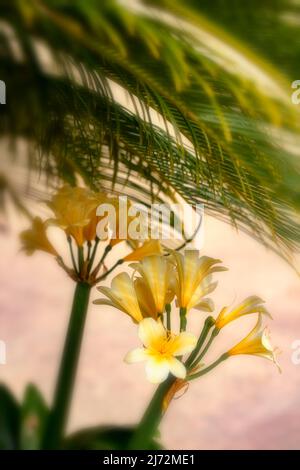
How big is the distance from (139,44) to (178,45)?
0.15 meters

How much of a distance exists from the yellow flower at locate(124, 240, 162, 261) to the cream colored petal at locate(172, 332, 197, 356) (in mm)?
217

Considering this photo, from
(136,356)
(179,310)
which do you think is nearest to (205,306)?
(179,310)

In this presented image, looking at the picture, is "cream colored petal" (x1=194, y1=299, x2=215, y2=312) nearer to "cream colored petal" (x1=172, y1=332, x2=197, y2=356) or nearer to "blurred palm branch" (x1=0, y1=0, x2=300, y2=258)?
"cream colored petal" (x1=172, y1=332, x2=197, y2=356)

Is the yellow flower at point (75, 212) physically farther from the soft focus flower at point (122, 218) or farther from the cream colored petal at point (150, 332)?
the cream colored petal at point (150, 332)

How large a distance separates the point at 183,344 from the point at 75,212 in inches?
10.7

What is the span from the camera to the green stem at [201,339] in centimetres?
102

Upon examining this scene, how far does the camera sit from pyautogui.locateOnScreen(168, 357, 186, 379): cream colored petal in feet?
3.19

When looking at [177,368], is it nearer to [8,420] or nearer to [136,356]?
[136,356]

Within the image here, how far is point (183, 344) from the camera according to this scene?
3.29ft

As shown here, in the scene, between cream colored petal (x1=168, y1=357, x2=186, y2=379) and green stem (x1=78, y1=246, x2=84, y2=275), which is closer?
cream colored petal (x1=168, y1=357, x2=186, y2=379)

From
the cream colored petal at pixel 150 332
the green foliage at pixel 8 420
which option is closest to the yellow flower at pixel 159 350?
the cream colored petal at pixel 150 332

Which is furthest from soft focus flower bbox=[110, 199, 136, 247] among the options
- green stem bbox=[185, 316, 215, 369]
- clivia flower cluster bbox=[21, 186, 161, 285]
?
green stem bbox=[185, 316, 215, 369]

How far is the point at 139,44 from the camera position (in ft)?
3.75
